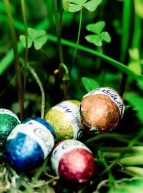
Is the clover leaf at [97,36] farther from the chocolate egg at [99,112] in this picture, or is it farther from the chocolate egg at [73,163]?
the chocolate egg at [73,163]

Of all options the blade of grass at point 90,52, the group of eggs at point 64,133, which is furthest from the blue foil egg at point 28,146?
the blade of grass at point 90,52

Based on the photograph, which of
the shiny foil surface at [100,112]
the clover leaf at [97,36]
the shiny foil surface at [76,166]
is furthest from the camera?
the clover leaf at [97,36]

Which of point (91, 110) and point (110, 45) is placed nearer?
point (91, 110)

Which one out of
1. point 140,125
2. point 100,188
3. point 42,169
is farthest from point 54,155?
point 140,125

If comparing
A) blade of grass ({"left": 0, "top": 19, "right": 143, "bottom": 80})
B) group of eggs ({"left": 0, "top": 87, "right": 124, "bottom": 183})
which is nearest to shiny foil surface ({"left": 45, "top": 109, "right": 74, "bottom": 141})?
group of eggs ({"left": 0, "top": 87, "right": 124, "bottom": 183})

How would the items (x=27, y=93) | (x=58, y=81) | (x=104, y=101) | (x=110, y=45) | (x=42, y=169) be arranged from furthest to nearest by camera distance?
1. (x=110, y=45)
2. (x=27, y=93)
3. (x=58, y=81)
4. (x=104, y=101)
5. (x=42, y=169)

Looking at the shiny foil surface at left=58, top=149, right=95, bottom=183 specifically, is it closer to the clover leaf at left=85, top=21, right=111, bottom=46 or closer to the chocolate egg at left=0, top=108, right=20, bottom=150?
the chocolate egg at left=0, top=108, right=20, bottom=150

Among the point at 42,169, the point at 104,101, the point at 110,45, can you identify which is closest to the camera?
the point at 42,169

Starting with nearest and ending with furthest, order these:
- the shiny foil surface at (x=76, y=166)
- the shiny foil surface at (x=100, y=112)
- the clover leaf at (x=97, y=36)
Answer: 1. the shiny foil surface at (x=76, y=166)
2. the shiny foil surface at (x=100, y=112)
3. the clover leaf at (x=97, y=36)

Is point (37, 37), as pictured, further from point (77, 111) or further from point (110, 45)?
point (110, 45)
